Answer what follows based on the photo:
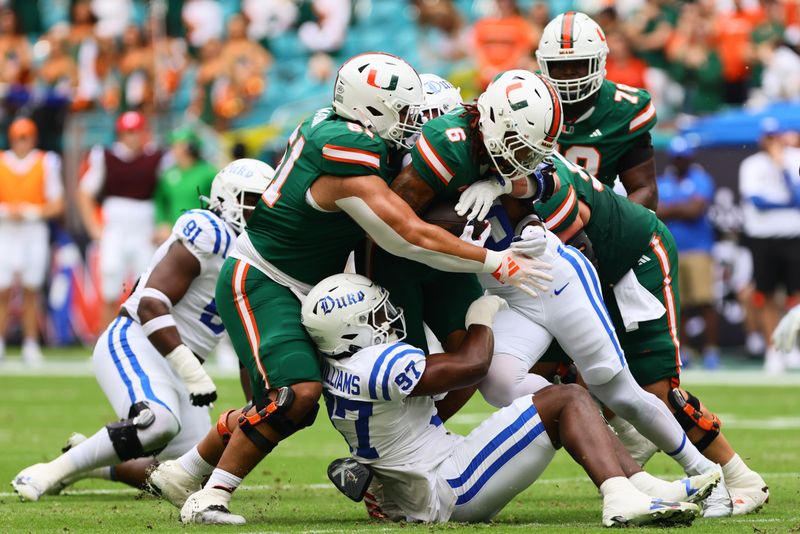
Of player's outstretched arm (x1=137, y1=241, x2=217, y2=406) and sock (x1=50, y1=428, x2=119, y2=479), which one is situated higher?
player's outstretched arm (x1=137, y1=241, x2=217, y2=406)

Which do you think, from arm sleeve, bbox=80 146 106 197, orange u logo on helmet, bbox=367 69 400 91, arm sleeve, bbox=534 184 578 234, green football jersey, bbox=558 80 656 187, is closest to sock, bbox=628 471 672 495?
arm sleeve, bbox=534 184 578 234

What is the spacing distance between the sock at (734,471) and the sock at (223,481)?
1912 mm

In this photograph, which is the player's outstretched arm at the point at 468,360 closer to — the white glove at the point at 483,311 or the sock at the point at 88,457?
the white glove at the point at 483,311

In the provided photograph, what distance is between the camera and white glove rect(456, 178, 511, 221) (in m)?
4.99

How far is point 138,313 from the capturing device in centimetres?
603

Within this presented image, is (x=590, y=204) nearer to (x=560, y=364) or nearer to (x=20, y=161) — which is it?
(x=560, y=364)

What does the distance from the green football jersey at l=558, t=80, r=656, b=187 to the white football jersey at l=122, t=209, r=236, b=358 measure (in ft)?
5.13

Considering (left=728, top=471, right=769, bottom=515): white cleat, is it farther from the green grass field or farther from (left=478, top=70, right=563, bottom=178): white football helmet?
(left=478, top=70, right=563, bottom=178): white football helmet

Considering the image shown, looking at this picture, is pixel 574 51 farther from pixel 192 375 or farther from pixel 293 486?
pixel 293 486

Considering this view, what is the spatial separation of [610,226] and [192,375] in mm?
1776

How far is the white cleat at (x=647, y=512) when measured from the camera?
4.50 m

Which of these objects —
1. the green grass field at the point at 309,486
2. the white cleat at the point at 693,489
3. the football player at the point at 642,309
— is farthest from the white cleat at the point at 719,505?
the white cleat at the point at 693,489

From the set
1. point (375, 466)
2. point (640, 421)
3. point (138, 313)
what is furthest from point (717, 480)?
point (138, 313)

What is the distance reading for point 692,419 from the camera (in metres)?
5.52
